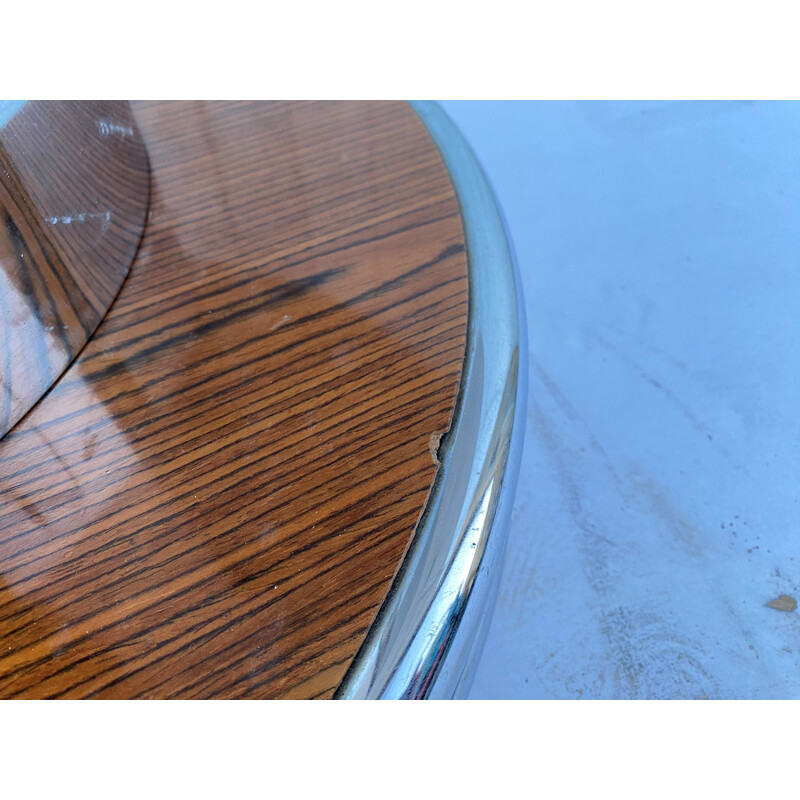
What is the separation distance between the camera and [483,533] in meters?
0.37

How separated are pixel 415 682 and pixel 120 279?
0.31 metres

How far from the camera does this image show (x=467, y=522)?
37 cm

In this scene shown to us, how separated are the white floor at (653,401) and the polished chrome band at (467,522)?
12.1 inches

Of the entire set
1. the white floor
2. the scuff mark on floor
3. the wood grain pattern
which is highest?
the wood grain pattern

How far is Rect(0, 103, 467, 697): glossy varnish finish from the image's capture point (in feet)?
1.07

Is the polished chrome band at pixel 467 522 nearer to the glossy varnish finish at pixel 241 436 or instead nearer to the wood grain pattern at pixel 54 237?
the glossy varnish finish at pixel 241 436

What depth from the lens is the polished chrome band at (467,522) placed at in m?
0.33

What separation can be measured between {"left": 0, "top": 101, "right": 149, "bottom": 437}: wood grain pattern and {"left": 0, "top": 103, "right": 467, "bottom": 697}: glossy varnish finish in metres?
0.02

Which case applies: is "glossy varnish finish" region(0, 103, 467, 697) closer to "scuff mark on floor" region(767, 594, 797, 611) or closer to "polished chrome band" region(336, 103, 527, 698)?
"polished chrome band" region(336, 103, 527, 698)

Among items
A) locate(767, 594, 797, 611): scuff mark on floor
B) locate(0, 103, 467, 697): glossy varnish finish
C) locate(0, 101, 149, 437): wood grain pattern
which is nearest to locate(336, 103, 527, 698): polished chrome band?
locate(0, 103, 467, 697): glossy varnish finish

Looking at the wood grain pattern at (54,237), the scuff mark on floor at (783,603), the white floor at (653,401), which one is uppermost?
the wood grain pattern at (54,237)

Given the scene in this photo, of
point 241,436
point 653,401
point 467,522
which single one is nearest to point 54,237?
point 241,436

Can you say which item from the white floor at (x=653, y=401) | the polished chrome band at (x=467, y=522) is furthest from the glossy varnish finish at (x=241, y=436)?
the white floor at (x=653, y=401)
